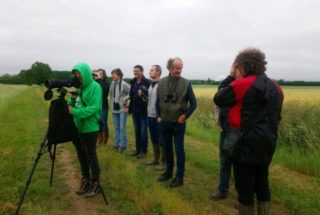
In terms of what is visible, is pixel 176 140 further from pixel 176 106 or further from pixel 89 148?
pixel 89 148

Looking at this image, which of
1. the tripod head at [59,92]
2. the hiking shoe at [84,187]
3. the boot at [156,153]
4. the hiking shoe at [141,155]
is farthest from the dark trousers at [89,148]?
the hiking shoe at [141,155]

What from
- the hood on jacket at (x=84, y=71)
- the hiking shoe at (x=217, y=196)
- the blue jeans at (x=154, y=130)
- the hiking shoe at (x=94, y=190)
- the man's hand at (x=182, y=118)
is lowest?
the hiking shoe at (x=217, y=196)

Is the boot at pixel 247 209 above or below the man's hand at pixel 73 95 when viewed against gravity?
below

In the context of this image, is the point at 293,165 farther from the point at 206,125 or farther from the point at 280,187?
the point at 206,125

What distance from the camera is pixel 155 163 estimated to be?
741 cm

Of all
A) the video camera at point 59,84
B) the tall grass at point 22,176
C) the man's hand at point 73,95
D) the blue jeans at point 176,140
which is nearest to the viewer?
the video camera at point 59,84

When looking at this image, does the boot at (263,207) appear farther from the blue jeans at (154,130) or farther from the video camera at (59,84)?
the blue jeans at (154,130)

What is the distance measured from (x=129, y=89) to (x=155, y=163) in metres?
2.08

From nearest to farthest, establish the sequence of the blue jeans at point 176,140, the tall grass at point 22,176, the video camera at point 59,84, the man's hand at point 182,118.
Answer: the video camera at point 59,84, the tall grass at point 22,176, the man's hand at point 182,118, the blue jeans at point 176,140

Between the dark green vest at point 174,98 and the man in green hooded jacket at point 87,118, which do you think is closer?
the man in green hooded jacket at point 87,118

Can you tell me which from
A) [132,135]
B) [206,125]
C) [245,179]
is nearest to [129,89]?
[132,135]

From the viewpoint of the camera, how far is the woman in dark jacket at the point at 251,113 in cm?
348

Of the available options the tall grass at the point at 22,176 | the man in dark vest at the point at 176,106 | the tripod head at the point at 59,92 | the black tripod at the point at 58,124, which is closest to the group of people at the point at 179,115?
the man in dark vest at the point at 176,106

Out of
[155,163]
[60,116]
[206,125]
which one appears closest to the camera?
[60,116]
